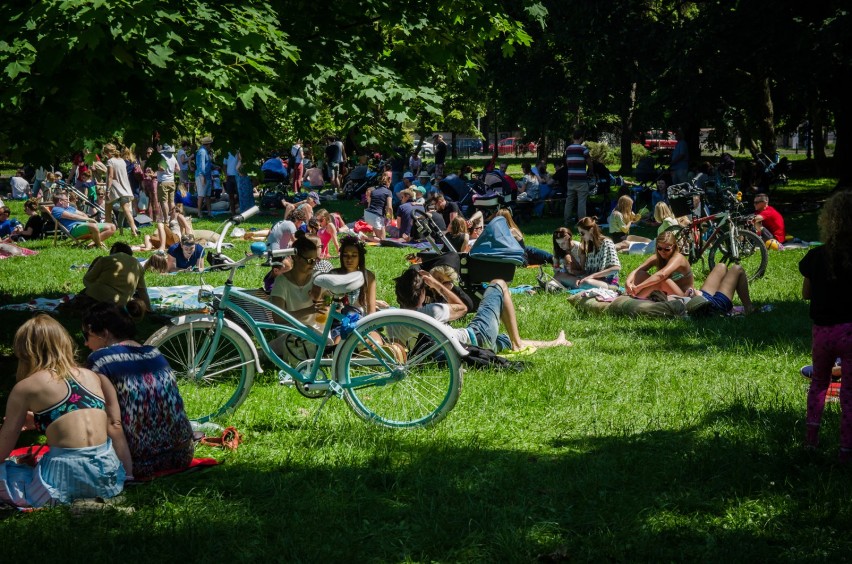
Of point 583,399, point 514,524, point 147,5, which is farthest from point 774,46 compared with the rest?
point 514,524

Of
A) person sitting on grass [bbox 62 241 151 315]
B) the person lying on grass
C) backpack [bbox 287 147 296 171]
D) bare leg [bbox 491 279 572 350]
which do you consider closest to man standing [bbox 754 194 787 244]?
the person lying on grass

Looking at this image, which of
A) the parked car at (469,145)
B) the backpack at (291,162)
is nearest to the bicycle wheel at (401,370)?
the backpack at (291,162)

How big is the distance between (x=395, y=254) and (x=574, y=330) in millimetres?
7821

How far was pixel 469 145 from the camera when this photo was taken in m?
69.8

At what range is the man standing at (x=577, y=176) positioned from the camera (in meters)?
21.8

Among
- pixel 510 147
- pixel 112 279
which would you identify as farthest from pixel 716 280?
pixel 510 147

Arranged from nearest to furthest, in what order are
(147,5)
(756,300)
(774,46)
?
(147,5), (756,300), (774,46)

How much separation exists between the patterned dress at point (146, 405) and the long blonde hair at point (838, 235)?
393 cm

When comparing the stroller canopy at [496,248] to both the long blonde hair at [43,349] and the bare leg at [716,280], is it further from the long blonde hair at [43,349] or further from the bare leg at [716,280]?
the long blonde hair at [43,349]

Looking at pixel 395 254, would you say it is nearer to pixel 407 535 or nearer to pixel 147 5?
pixel 147 5

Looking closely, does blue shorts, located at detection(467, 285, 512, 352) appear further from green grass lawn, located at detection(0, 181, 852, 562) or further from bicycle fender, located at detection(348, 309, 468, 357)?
bicycle fender, located at detection(348, 309, 468, 357)

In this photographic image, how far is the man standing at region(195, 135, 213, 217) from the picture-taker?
24.9 meters

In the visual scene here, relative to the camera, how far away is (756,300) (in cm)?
1198

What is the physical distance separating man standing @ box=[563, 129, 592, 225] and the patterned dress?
1703 cm
